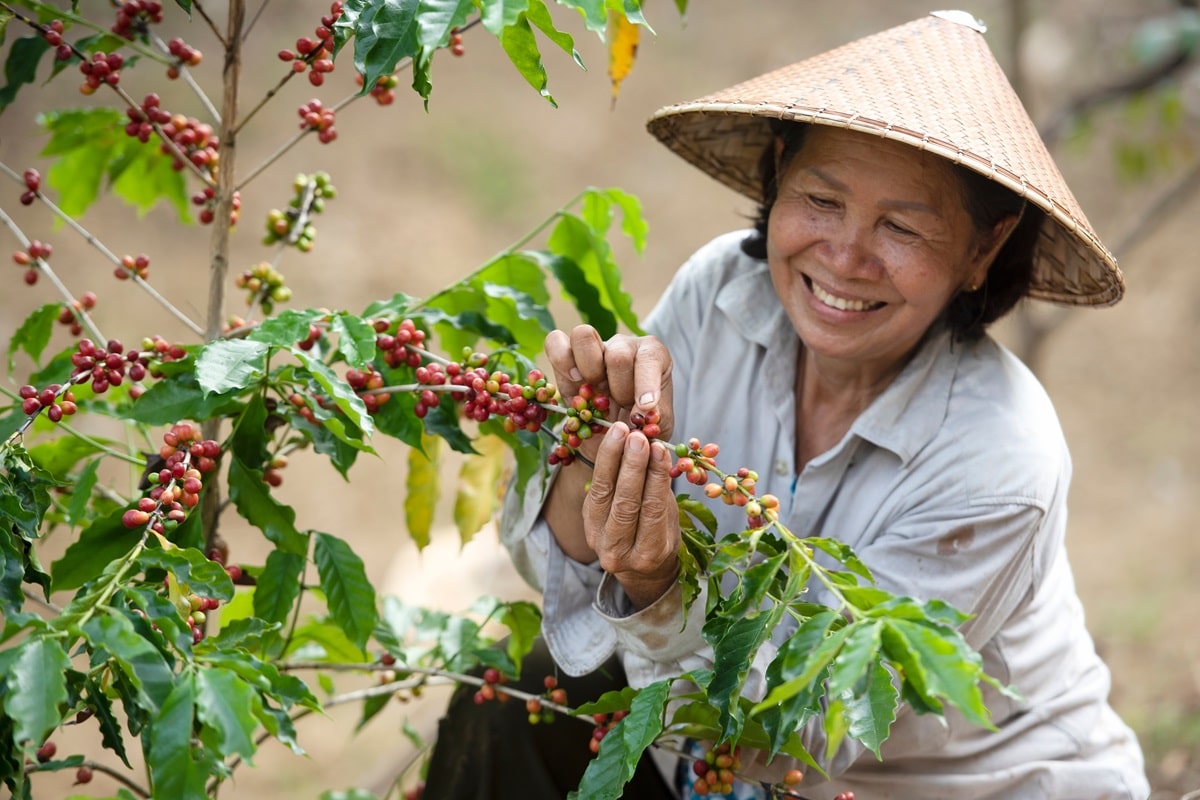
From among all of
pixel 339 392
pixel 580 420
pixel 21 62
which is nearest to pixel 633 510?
pixel 580 420

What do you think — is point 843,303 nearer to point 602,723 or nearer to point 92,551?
point 602,723

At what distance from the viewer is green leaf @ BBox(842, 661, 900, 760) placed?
111 centimetres

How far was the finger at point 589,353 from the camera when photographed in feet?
4.74

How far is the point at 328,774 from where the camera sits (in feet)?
12.1

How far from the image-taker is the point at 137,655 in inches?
41.2

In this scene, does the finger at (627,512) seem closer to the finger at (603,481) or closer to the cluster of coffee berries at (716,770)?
the finger at (603,481)

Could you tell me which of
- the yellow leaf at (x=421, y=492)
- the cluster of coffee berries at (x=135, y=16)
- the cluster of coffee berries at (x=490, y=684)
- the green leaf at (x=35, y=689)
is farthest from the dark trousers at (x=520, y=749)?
the cluster of coffee berries at (x=135, y=16)

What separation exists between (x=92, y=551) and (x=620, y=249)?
16.5 feet

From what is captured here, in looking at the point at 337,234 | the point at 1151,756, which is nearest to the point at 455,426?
the point at 1151,756

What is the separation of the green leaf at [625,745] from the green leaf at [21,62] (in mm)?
1161

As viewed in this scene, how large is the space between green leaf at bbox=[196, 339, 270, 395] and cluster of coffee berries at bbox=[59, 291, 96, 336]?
37 centimetres

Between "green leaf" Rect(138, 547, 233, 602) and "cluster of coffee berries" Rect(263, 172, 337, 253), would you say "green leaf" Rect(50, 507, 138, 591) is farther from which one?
"cluster of coffee berries" Rect(263, 172, 337, 253)

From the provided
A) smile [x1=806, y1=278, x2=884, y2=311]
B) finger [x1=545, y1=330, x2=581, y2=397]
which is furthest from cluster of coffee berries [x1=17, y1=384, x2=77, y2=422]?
smile [x1=806, y1=278, x2=884, y2=311]

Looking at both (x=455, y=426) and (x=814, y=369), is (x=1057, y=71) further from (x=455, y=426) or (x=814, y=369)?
(x=455, y=426)
